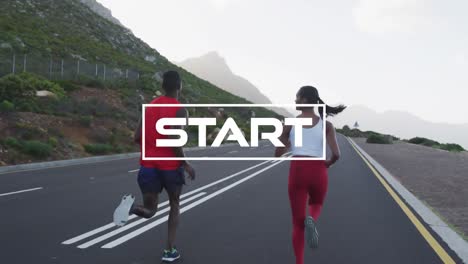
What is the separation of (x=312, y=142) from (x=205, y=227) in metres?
3.52

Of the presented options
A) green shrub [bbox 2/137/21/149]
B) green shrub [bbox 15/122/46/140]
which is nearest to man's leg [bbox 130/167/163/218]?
green shrub [bbox 2/137/21/149]

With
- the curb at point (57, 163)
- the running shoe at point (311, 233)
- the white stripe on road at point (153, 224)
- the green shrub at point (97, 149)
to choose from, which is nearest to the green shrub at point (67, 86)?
the green shrub at point (97, 149)

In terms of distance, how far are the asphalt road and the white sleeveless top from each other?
1654 mm

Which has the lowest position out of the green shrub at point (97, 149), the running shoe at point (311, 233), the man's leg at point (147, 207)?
the running shoe at point (311, 233)

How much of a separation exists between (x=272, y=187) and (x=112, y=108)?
80.1 feet

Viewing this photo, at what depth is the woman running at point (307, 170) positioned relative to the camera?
4.89 meters

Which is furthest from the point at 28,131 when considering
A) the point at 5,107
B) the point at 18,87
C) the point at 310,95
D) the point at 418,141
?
the point at 418,141

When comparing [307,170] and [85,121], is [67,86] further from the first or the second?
[307,170]

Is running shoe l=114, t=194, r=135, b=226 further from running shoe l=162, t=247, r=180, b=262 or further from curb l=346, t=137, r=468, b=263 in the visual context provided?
curb l=346, t=137, r=468, b=263

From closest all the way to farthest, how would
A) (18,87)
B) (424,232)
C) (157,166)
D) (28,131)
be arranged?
(157,166) < (424,232) < (28,131) < (18,87)

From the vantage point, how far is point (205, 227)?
790cm

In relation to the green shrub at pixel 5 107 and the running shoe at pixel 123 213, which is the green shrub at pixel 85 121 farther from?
the running shoe at pixel 123 213

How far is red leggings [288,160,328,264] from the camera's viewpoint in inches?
193

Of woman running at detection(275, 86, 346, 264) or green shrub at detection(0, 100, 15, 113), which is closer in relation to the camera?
woman running at detection(275, 86, 346, 264)
